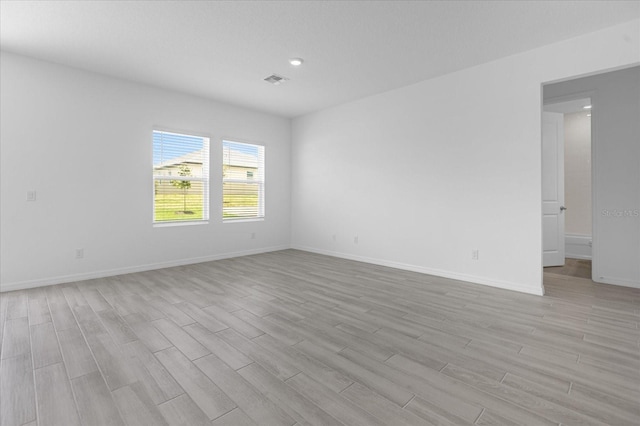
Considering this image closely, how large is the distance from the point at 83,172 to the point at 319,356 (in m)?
4.17

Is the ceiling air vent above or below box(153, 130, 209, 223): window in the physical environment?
above

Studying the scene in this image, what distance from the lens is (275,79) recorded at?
4.42m

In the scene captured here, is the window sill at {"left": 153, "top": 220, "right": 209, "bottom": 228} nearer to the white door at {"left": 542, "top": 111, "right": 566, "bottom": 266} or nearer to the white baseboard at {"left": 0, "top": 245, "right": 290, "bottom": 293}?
the white baseboard at {"left": 0, "top": 245, "right": 290, "bottom": 293}

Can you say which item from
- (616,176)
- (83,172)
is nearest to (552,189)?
(616,176)

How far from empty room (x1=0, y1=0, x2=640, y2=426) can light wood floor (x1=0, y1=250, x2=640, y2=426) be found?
2 centimetres

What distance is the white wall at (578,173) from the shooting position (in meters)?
5.82

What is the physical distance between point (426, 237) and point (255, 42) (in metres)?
3.45

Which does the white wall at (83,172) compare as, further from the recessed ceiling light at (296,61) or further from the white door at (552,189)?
the white door at (552,189)

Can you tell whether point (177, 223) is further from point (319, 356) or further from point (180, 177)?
point (319, 356)

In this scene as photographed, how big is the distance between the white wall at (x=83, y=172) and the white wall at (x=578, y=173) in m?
6.94

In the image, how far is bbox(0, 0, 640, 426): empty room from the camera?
181 centimetres

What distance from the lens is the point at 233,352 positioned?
2.17 meters

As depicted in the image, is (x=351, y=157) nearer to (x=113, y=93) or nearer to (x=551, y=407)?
(x=113, y=93)

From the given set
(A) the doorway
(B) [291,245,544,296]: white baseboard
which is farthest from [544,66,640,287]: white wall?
(B) [291,245,544,296]: white baseboard
